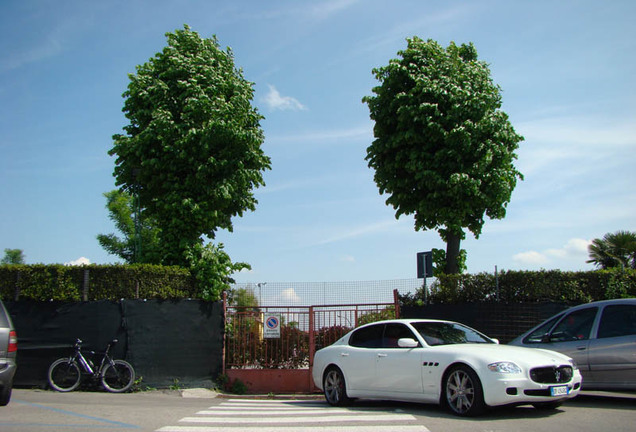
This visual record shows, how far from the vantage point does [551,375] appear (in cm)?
812

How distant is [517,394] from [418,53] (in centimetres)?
1605

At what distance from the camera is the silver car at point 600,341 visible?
9.02 metres

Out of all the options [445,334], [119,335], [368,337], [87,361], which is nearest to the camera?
[445,334]

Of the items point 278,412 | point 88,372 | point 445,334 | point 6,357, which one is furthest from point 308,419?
point 88,372

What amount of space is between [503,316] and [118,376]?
950 cm

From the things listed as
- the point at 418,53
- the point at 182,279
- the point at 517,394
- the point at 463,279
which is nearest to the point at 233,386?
the point at 182,279

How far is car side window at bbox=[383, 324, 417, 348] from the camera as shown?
9.84 m

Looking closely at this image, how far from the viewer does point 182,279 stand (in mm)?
15273

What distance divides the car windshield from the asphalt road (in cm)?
112

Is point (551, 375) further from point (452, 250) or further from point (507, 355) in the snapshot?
point (452, 250)

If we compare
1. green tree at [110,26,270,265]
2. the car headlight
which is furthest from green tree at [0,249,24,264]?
the car headlight

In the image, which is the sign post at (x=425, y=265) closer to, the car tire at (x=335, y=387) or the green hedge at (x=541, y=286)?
the green hedge at (x=541, y=286)

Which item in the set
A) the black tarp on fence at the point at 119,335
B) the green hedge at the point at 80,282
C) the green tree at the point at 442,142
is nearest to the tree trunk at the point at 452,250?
the green tree at the point at 442,142

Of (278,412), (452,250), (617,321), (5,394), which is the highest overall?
(452,250)
